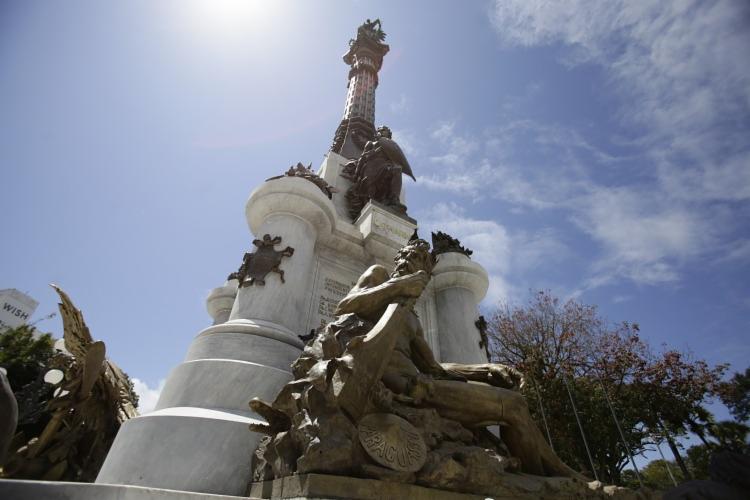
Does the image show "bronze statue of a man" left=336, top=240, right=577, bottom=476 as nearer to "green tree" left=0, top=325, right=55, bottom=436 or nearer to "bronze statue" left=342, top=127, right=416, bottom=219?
"bronze statue" left=342, top=127, right=416, bottom=219

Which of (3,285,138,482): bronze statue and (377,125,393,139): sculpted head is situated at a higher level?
(377,125,393,139): sculpted head

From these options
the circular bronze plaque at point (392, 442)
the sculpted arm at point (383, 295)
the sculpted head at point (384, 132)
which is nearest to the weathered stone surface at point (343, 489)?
the circular bronze plaque at point (392, 442)

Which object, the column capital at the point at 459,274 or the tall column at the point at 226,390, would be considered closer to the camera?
the tall column at the point at 226,390

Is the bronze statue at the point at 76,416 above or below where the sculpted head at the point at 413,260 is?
below

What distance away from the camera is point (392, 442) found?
2598mm

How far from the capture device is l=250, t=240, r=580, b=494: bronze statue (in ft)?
8.13

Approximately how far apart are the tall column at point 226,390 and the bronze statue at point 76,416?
4.96 feet

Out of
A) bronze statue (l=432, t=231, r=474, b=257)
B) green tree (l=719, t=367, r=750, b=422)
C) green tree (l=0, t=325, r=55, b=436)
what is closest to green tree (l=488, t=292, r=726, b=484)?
green tree (l=719, t=367, r=750, b=422)

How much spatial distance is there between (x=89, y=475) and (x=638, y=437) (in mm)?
19911

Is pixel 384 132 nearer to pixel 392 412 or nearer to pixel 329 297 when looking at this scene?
pixel 329 297

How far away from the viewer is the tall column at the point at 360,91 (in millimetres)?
11789

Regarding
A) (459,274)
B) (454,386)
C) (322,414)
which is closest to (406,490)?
(322,414)

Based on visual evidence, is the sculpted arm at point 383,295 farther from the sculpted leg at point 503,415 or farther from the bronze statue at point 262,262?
the bronze statue at point 262,262

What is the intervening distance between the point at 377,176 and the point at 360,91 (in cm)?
773
